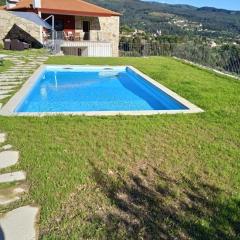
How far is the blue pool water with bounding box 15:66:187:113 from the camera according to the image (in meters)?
9.57

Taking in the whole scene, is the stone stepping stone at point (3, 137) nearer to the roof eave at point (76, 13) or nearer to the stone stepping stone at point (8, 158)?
the stone stepping stone at point (8, 158)

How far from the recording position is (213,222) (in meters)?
3.60

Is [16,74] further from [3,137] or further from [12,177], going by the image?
[12,177]

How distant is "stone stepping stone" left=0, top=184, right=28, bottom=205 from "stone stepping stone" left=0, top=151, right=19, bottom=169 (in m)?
0.61

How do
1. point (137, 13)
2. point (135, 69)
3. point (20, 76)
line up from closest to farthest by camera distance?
point (20, 76) < point (135, 69) < point (137, 13)

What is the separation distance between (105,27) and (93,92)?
2344 centimetres

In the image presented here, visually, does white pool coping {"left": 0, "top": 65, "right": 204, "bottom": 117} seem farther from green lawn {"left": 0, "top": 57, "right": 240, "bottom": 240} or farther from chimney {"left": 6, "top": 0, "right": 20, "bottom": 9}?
chimney {"left": 6, "top": 0, "right": 20, "bottom": 9}

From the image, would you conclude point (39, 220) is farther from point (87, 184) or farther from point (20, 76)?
point (20, 76)

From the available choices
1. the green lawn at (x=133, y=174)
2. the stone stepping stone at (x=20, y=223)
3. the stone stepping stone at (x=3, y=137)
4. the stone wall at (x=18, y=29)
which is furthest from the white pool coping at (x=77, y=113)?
the stone wall at (x=18, y=29)

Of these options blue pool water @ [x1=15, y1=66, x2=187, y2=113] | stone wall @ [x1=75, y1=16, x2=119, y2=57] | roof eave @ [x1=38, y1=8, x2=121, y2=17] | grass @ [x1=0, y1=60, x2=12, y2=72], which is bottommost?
blue pool water @ [x1=15, y1=66, x2=187, y2=113]

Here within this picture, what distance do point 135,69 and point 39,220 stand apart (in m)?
11.6

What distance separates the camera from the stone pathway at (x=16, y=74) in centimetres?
939

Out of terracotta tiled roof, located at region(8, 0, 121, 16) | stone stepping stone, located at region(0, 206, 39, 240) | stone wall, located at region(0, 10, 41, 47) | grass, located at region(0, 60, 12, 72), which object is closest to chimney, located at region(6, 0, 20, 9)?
terracotta tiled roof, located at region(8, 0, 121, 16)

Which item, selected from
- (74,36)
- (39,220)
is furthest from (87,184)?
(74,36)
